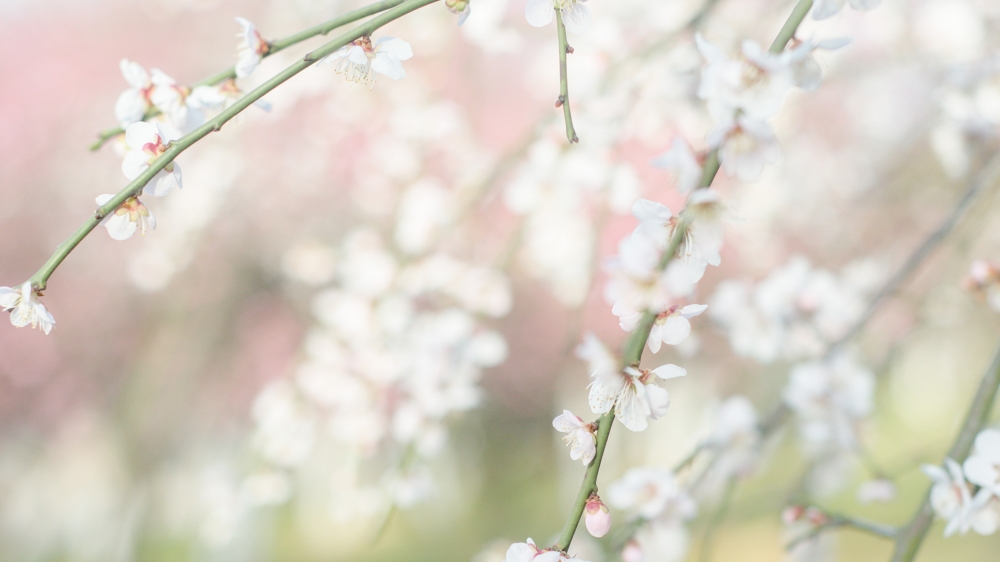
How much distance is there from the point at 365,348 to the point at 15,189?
172 cm

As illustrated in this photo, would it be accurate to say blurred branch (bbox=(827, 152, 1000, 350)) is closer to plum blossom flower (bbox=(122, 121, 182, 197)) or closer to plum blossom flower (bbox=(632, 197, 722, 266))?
plum blossom flower (bbox=(632, 197, 722, 266))

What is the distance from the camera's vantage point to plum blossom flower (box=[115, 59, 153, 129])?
0.43 meters

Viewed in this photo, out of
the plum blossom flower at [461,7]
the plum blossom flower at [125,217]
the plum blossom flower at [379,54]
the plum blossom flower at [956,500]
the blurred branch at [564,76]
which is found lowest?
the plum blossom flower at [956,500]

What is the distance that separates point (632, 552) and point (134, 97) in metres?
0.52

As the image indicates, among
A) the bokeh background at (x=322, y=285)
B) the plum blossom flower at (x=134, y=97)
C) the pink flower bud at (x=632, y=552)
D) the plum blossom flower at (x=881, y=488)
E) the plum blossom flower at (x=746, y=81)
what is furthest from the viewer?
the bokeh background at (x=322, y=285)

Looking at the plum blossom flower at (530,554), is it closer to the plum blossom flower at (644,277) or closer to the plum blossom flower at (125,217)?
the plum blossom flower at (644,277)

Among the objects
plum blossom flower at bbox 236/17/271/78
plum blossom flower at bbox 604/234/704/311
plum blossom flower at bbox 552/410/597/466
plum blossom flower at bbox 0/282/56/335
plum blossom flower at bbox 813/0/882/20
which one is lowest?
plum blossom flower at bbox 552/410/597/466

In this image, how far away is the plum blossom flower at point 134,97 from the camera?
1.42ft

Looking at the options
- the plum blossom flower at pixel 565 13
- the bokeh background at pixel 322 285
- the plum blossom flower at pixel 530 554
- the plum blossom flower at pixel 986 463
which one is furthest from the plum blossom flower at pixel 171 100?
the bokeh background at pixel 322 285

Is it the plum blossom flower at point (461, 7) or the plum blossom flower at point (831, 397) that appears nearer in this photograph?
the plum blossom flower at point (461, 7)

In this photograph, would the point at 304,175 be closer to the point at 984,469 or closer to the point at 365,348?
the point at 365,348

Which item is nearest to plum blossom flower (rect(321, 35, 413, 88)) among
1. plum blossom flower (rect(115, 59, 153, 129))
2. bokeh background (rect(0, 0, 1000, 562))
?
plum blossom flower (rect(115, 59, 153, 129))

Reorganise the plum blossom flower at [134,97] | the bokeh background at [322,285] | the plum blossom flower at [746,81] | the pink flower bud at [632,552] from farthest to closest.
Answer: the bokeh background at [322,285]
the pink flower bud at [632,552]
the plum blossom flower at [134,97]
the plum blossom flower at [746,81]

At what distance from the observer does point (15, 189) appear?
6.70 feet
